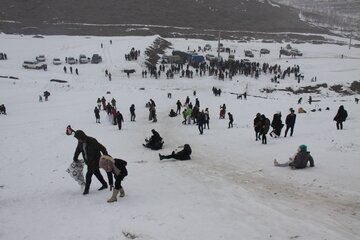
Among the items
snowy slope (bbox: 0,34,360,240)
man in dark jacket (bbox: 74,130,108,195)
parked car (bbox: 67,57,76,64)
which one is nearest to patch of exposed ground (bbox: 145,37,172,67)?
parked car (bbox: 67,57,76,64)

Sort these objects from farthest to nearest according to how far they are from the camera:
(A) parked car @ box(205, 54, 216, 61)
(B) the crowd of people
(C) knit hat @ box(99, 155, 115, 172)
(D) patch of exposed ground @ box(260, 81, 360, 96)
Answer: (A) parked car @ box(205, 54, 216, 61) → (D) patch of exposed ground @ box(260, 81, 360, 96) → (B) the crowd of people → (C) knit hat @ box(99, 155, 115, 172)

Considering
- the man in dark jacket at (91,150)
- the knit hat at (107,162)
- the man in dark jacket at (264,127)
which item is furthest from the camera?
the man in dark jacket at (264,127)

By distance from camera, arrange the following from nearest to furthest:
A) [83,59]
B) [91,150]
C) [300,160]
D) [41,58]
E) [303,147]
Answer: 1. [91,150]
2. [303,147]
3. [300,160]
4. [41,58]
5. [83,59]

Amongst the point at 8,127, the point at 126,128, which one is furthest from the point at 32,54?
the point at 126,128

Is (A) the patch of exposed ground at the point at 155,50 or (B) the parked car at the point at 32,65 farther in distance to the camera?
(A) the patch of exposed ground at the point at 155,50

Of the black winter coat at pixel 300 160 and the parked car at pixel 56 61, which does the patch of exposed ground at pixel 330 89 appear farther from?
the black winter coat at pixel 300 160

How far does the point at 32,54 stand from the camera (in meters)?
57.4

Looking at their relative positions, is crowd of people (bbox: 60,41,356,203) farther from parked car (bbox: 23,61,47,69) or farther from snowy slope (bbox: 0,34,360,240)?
parked car (bbox: 23,61,47,69)

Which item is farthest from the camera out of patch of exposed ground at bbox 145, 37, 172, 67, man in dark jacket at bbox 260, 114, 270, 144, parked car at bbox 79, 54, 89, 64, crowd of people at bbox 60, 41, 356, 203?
patch of exposed ground at bbox 145, 37, 172, 67

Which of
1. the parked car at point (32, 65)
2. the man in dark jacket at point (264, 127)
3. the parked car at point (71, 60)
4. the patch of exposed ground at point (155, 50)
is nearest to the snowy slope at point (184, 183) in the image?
the man in dark jacket at point (264, 127)

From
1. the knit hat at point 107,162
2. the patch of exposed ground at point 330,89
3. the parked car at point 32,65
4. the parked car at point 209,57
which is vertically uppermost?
the knit hat at point 107,162

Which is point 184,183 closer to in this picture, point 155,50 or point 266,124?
point 266,124

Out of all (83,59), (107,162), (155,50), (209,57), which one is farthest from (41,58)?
(107,162)

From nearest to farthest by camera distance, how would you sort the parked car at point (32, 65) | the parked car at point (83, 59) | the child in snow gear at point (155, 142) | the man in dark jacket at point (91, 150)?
the man in dark jacket at point (91, 150), the child in snow gear at point (155, 142), the parked car at point (32, 65), the parked car at point (83, 59)
